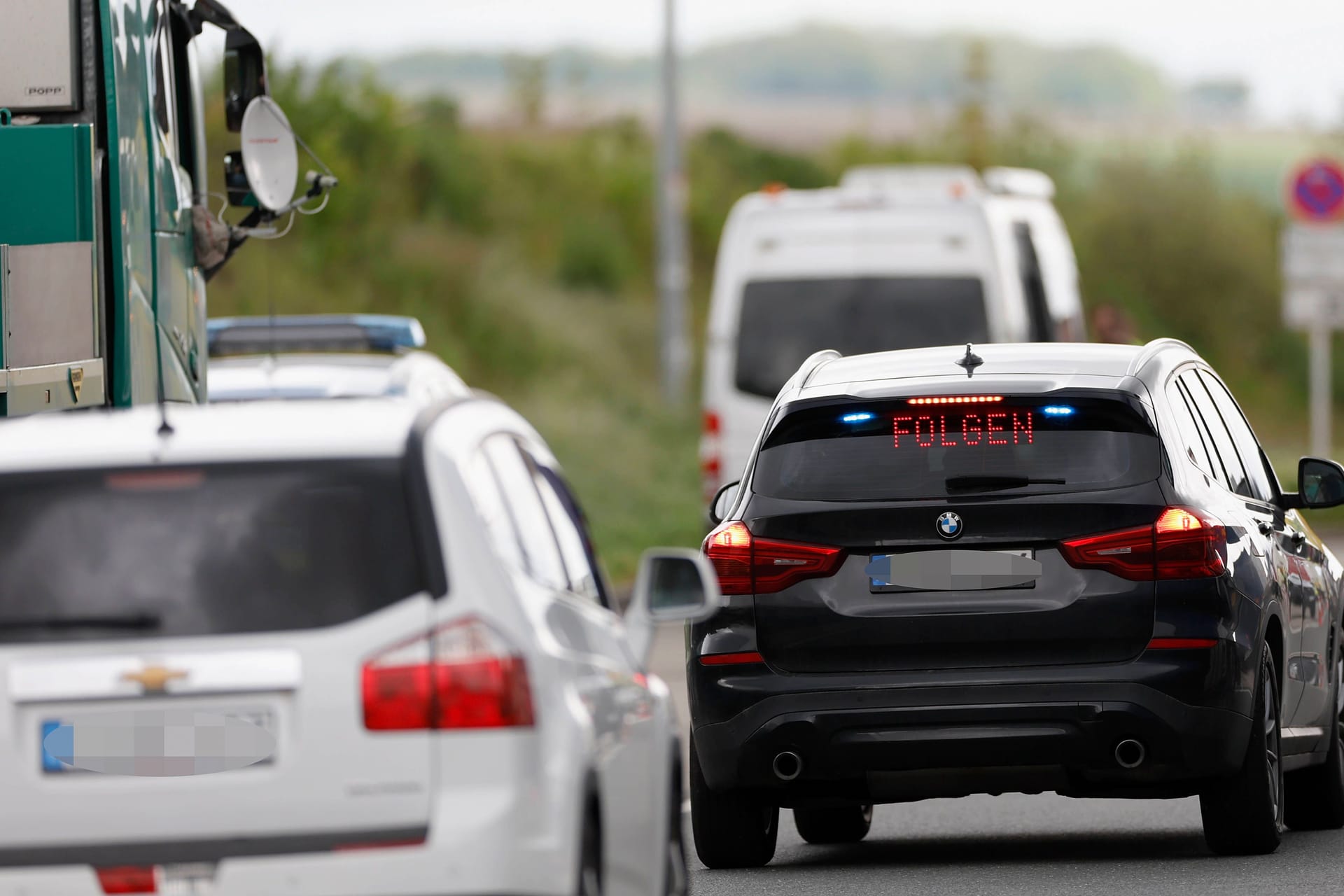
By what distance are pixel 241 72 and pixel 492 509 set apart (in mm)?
7464

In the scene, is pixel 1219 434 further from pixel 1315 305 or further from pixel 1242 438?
pixel 1315 305

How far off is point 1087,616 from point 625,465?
67.4ft

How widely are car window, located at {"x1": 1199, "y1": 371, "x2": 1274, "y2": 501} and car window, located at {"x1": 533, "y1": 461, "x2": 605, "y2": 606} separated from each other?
4.05 m

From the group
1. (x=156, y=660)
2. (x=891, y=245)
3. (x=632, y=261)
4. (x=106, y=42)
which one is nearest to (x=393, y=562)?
(x=156, y=660)

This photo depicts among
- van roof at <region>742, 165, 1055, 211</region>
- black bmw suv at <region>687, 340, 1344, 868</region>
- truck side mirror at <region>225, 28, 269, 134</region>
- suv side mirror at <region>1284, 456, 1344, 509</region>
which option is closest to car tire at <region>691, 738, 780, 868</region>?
black bmw suv at <region>687, 340, 1344, 868</region>

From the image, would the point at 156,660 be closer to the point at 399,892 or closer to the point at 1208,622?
the point at 399,892

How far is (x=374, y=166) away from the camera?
45625mm

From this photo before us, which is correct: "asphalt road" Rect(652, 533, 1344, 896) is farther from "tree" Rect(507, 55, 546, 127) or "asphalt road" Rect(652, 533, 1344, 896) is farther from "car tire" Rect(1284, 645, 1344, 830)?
"tree" Rect(507, 55, 546, 127)

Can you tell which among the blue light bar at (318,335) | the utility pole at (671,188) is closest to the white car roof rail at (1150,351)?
the blue light bar at (318,335)

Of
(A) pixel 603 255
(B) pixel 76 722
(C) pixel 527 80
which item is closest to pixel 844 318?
(B) pixel 76 722

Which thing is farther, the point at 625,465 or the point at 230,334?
the point at 625,465

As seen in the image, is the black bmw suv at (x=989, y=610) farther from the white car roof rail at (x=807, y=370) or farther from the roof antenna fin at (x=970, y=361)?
the white car roof rail at (x=807, y=370)

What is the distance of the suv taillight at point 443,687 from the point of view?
17.7 feet

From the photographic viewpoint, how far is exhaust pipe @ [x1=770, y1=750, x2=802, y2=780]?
29.4ft
